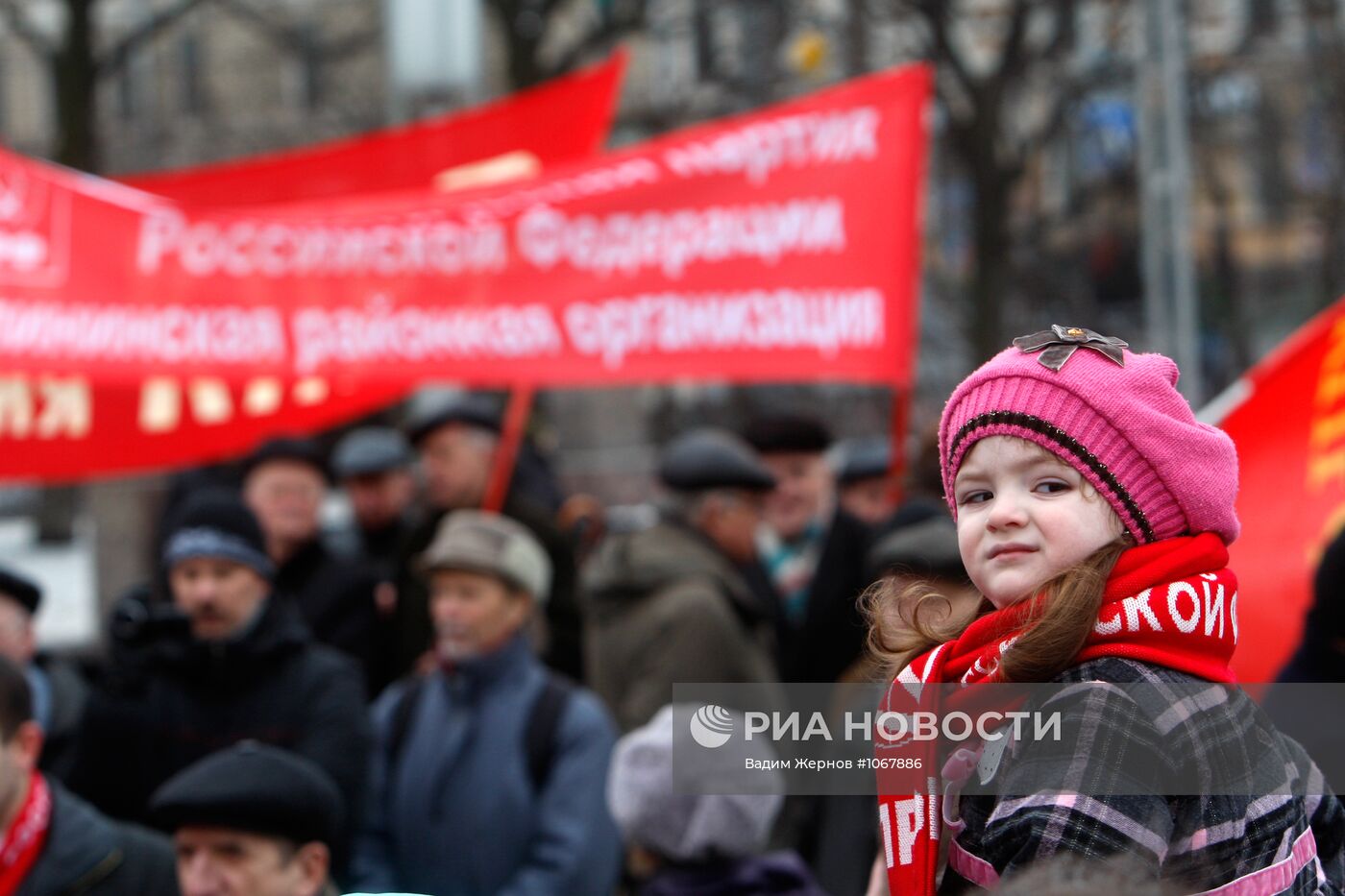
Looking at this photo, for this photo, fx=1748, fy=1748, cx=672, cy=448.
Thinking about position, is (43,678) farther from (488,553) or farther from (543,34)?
(543,34)

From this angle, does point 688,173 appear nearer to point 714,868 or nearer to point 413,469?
point 413,469

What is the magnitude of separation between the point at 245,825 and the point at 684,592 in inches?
69.4

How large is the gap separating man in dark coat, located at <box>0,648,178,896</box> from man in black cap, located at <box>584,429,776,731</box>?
5.30ft

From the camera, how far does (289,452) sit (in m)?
5.71

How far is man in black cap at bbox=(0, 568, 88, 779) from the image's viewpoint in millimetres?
4207

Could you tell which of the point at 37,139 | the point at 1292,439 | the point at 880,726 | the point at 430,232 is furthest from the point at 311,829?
the point at 37,139

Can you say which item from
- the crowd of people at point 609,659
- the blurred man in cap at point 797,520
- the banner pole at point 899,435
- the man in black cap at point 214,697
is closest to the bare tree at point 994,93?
the blurred man in cap at point 797,520

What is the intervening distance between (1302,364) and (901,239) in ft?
5.67

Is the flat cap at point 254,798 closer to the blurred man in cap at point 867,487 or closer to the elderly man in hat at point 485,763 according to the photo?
the elderly man in hat at point 485,763

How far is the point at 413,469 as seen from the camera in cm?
660

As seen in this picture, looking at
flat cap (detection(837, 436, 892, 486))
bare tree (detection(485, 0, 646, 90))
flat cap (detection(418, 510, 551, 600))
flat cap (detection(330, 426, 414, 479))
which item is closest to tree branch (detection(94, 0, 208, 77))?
bare tree (detection(485, 0, 646, 90))

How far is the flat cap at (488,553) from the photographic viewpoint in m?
4.39

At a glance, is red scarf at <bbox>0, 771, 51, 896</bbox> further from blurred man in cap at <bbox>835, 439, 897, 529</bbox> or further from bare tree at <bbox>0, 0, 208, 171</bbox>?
bare tree at <bbox>0, 0, 208, 171</bbox>

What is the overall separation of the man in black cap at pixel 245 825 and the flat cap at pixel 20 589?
1.24 m
